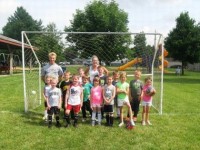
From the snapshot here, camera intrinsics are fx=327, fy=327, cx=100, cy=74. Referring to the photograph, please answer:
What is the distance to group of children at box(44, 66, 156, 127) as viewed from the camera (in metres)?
7.87

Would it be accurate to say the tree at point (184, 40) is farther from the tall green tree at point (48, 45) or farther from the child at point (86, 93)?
the child at point (86, 93)

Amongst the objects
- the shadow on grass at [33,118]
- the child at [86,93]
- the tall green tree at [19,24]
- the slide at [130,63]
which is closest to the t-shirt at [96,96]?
the child at [86,93]

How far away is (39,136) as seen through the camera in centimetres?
688

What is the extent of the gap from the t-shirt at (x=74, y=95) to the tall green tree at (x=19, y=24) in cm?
7279

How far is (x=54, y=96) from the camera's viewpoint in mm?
7801

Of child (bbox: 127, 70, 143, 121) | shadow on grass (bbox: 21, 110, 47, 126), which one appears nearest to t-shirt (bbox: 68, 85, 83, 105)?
shadow on grass (bbox: 21, 110, 47, 126)

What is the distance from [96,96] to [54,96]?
1.02m

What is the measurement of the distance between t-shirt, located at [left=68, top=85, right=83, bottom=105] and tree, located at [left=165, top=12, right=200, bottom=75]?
32.9m

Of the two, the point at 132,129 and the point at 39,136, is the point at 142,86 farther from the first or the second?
the point at 39,136

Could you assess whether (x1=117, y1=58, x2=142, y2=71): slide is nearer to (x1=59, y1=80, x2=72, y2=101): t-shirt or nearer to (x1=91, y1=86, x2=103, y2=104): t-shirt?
(x1=59, y1=80, x2=72, y2=101): t-shirt

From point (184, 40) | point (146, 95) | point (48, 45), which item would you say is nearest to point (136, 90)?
point (146, 95)

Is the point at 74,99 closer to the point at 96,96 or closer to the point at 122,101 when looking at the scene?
the point at 96,96

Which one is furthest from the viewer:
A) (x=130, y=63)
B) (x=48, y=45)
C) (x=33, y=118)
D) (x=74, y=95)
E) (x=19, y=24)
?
(x=19, y=24)

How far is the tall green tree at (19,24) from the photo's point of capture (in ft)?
258
